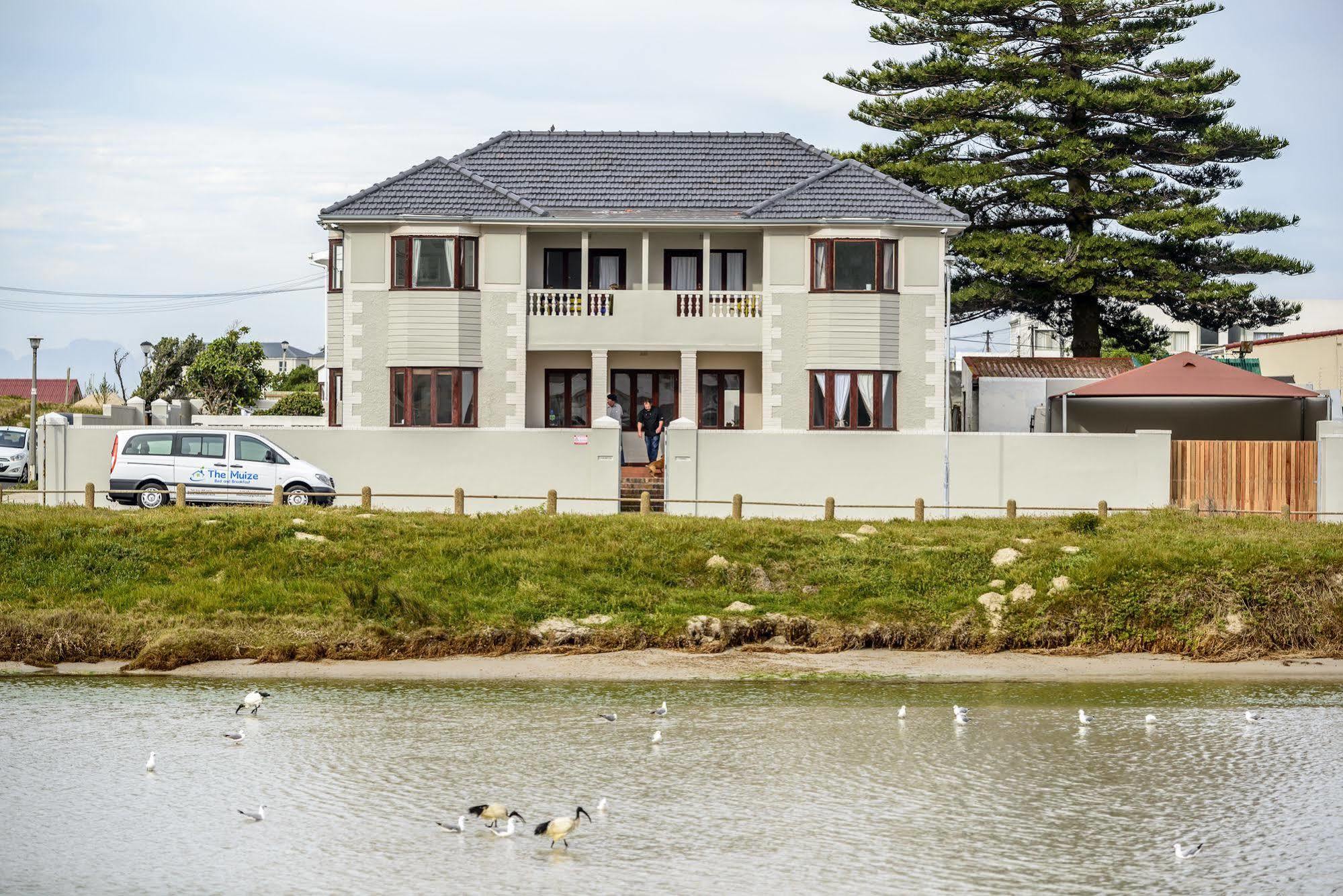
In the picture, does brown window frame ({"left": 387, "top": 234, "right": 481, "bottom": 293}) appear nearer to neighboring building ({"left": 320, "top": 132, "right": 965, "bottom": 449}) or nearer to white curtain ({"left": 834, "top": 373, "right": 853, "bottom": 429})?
neighboring building ({"left": 320, "top": 132, "right": 965, "bottom": 449})

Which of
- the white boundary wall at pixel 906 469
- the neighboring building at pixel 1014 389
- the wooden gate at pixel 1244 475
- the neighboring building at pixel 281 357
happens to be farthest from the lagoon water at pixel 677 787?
the neighboring building at pixel 281 357

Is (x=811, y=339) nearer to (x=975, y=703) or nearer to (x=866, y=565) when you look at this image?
(x=866, y=565)

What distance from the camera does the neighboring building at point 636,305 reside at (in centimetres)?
3672

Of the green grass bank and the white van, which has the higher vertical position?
the white van

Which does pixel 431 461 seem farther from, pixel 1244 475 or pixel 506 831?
pixel 506 831

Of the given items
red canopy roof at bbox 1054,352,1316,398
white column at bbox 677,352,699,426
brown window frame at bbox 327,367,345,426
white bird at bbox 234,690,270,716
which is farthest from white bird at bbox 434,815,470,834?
brown window frame at bbox 327,367,345,426

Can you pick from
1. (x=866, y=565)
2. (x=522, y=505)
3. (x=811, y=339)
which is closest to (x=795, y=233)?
(x=811, y=339)

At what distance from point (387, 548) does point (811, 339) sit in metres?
14.4

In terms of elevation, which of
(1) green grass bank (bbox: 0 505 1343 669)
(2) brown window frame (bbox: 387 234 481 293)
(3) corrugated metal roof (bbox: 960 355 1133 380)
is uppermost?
(2) brown window frame (bbox: 387 234 481 293)

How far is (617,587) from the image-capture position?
24.7 m

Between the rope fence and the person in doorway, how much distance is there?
2342 millimetres

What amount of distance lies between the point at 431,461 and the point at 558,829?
21243 millimetres

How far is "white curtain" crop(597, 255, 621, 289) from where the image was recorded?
130ft

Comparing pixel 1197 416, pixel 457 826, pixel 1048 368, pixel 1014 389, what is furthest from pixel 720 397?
pixel 457 826
